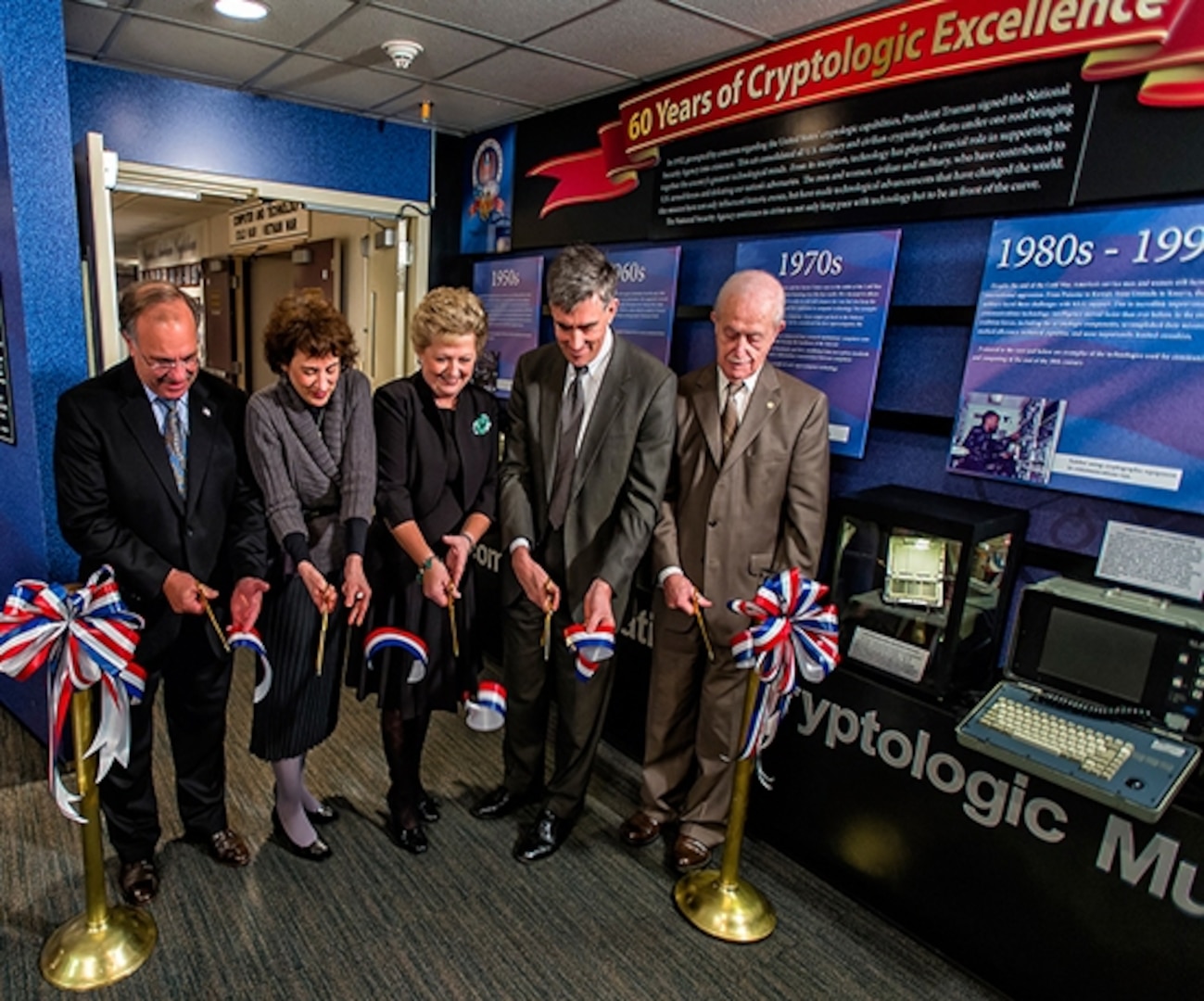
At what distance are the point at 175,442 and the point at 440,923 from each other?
1.45m

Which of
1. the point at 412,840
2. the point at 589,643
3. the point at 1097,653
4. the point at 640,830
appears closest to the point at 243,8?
the point at 589,643

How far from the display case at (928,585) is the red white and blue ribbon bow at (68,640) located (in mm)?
1822

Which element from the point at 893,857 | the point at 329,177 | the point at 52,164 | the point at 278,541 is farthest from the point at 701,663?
the point at 329,177

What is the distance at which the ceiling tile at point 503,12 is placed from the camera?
2.39 metres

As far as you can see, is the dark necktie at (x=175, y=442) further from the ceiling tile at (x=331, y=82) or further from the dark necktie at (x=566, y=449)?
the ceiling tile at (x=331, y=82)

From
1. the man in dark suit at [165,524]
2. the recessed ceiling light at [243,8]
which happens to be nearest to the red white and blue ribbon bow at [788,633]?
the man in dark suit at [165,524]

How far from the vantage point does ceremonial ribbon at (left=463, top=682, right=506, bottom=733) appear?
224 cm

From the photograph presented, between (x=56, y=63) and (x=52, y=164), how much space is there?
0.29 m

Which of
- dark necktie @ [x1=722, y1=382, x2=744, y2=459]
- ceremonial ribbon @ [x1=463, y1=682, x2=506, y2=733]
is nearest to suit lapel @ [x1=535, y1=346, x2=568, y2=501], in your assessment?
dark necktie @ [x1=722, y1=382, x2=744, y2=459]

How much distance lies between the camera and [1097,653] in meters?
1.79

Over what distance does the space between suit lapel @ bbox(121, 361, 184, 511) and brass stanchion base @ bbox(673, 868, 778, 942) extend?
1.79 m

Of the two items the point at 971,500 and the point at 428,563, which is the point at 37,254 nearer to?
the point at 428,563

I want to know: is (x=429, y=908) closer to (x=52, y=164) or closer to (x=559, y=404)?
(x=559, y=404)

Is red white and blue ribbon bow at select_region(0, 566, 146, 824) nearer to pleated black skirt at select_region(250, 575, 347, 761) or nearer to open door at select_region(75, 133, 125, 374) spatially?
pleated black skirt at select_region(250, 575, 347, 761)
